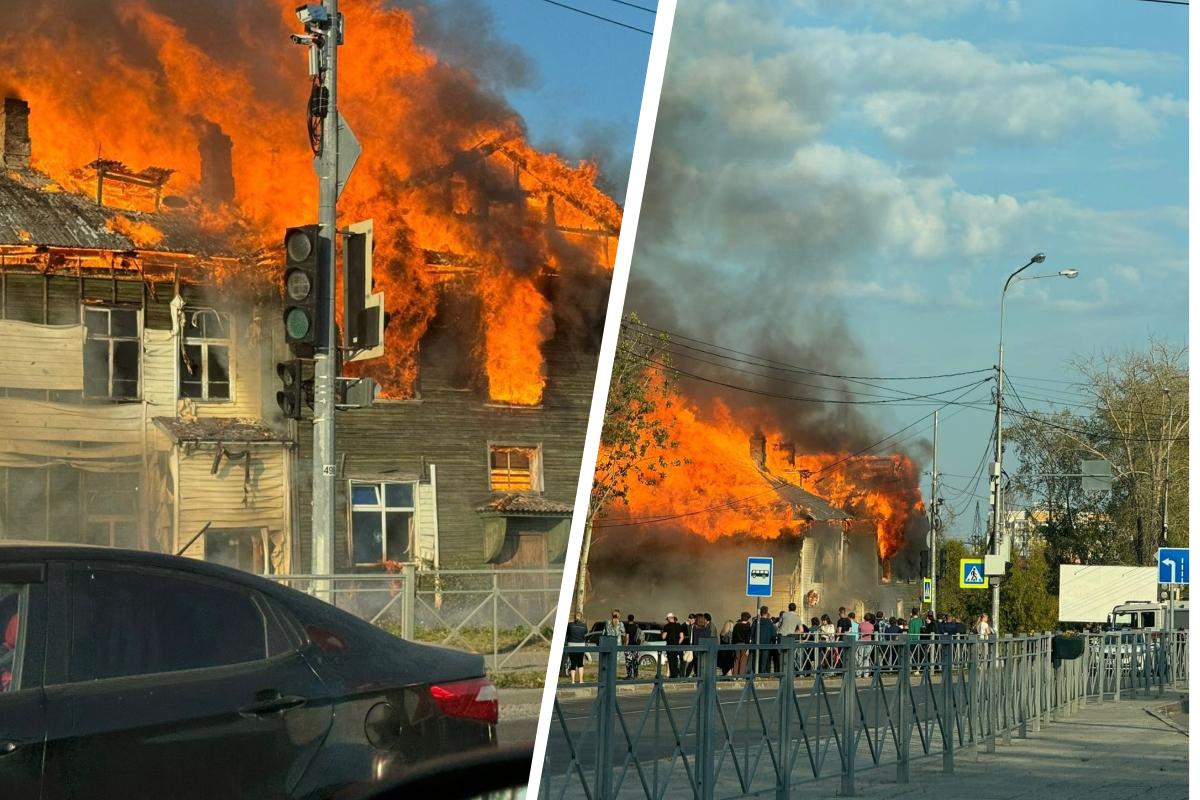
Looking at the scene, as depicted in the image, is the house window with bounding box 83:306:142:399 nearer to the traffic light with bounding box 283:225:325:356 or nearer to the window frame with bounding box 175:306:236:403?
the window frame with bounding box 175:306:236:403

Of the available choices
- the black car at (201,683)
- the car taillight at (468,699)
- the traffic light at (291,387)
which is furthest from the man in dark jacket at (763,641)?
the black car at (201,683)

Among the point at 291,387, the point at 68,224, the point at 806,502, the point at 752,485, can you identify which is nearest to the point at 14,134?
the point at 68,224

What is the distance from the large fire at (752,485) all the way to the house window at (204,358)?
103 inches

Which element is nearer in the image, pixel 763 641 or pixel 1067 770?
pixel 763 641

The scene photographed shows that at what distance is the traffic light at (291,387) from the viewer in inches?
157

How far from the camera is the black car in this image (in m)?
2.10

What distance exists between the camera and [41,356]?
15.6 feet

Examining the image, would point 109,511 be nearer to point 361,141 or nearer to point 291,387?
point 291,387

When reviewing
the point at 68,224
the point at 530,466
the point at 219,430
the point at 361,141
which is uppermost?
the point at 361,141

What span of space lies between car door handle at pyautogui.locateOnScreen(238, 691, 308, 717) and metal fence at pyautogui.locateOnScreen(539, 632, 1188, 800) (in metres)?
0.87

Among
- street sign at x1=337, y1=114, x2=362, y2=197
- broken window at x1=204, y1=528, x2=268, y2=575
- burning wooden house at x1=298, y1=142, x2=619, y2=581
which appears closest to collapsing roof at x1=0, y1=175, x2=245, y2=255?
street sign at x1=337, y1=114, x2=362, y2=197

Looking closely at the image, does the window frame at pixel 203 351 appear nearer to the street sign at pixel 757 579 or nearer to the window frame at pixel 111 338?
the window frame at pixel 111 338

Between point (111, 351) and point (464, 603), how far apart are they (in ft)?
5.06

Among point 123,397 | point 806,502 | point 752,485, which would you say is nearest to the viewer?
point 123,397
